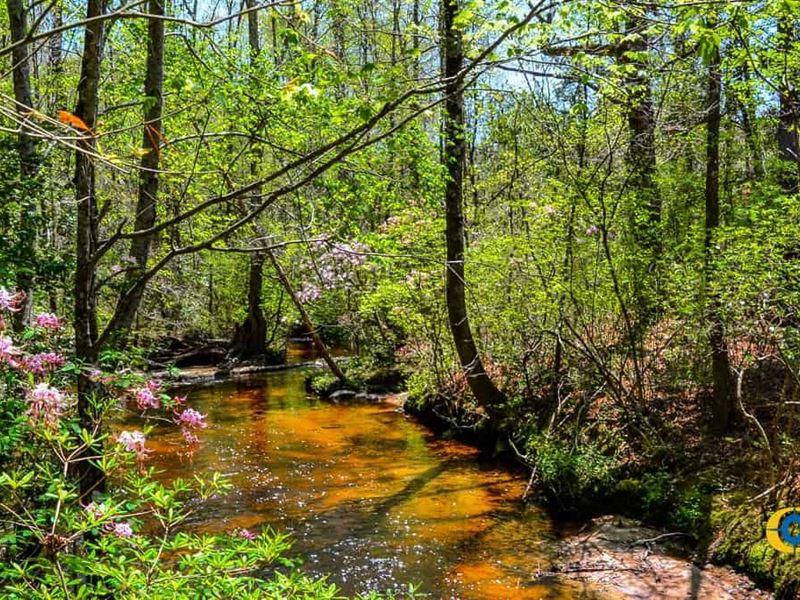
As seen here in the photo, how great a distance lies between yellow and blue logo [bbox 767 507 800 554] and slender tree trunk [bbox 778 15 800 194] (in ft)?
10.3

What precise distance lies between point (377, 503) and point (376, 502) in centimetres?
4

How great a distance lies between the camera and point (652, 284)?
23.8ft

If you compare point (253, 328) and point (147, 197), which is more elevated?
point (147, 197)

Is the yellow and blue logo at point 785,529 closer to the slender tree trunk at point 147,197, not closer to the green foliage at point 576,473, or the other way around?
the green foliage at point 576,473

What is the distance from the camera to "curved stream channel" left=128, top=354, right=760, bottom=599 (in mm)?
5477

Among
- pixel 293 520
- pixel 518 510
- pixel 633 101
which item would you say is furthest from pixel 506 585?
pixel 633 101

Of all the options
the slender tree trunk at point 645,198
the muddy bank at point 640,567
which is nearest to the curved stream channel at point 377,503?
the muddy bank at point 640,567

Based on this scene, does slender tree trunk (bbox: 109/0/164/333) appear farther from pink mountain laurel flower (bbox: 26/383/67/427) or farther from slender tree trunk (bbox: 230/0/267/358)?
slender tree trunk (bbox: 230/0/267/358)

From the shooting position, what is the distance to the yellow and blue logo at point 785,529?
3887 millimetres

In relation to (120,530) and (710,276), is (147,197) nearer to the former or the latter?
(120,530)

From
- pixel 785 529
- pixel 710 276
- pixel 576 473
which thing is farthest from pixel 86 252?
pixel 710 276

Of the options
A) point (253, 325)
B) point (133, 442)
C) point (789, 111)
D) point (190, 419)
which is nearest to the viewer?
point (133, 442)

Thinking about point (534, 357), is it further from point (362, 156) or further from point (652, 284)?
point (362, 156)

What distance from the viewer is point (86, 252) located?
3465 millimetres
